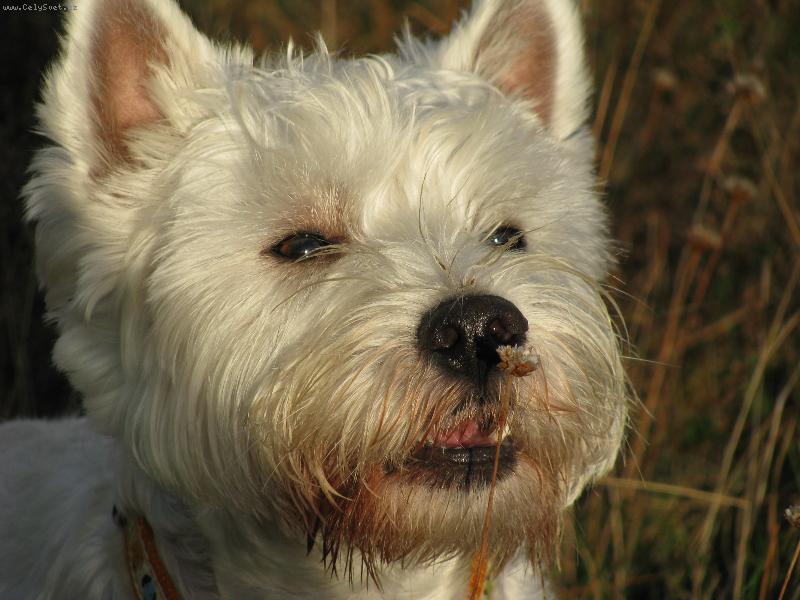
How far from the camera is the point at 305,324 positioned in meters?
2.53

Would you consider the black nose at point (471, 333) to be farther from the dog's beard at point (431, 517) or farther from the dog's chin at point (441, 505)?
the dog's beard at point (431, 517)

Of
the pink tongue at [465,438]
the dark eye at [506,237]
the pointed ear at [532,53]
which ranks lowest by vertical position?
the pink tongue at [465,438]

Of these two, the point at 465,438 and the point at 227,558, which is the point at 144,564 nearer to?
the point at 227,558

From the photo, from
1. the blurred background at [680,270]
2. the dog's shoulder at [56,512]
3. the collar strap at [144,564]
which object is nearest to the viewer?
the collar strap at [144,564]

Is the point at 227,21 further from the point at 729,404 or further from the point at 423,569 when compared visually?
the point at 423,569

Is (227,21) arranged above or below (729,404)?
above

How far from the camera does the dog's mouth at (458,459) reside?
2.36 meters

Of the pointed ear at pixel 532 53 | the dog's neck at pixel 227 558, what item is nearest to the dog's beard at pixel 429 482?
the dog's neck at pixel 227 558

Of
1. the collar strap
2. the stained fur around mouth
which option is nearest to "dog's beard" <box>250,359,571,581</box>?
the stained fur around mouth

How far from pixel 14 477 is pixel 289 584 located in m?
1.22

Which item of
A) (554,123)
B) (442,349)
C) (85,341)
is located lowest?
(85,341)

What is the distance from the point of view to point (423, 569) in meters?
2.84

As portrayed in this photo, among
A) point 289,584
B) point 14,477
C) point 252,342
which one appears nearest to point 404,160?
point 252,342

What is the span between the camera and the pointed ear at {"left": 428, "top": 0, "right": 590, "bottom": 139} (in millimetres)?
3287
